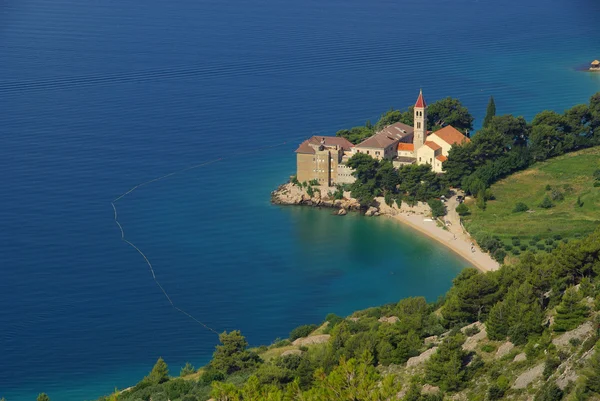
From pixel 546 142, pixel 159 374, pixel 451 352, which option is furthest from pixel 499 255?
pixel 451 352

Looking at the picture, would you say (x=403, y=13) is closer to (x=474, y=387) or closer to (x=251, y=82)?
(x=251, y=82)

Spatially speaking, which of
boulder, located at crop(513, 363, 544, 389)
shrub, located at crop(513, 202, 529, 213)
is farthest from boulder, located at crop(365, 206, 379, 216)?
boulder, located at crop(513, 363, 544, 389)

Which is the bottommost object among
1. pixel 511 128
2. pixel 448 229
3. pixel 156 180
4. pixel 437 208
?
pixel 448 229

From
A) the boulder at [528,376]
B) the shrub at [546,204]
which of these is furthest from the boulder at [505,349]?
the shrub at [546,204]

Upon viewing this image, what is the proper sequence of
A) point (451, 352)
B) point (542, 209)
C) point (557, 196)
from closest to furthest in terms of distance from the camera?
1. point (451, 352)
2. point (542, 209)
3. point (557, 196)

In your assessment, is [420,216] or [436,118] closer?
[420,216]

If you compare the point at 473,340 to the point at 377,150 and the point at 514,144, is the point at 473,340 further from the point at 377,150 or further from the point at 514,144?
the point at 514,144

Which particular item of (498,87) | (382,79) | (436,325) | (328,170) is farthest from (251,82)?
(436,325)

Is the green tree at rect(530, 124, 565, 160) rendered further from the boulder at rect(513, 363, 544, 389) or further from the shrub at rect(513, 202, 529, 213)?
the boulder at rect(513, 363, 544, 389)
